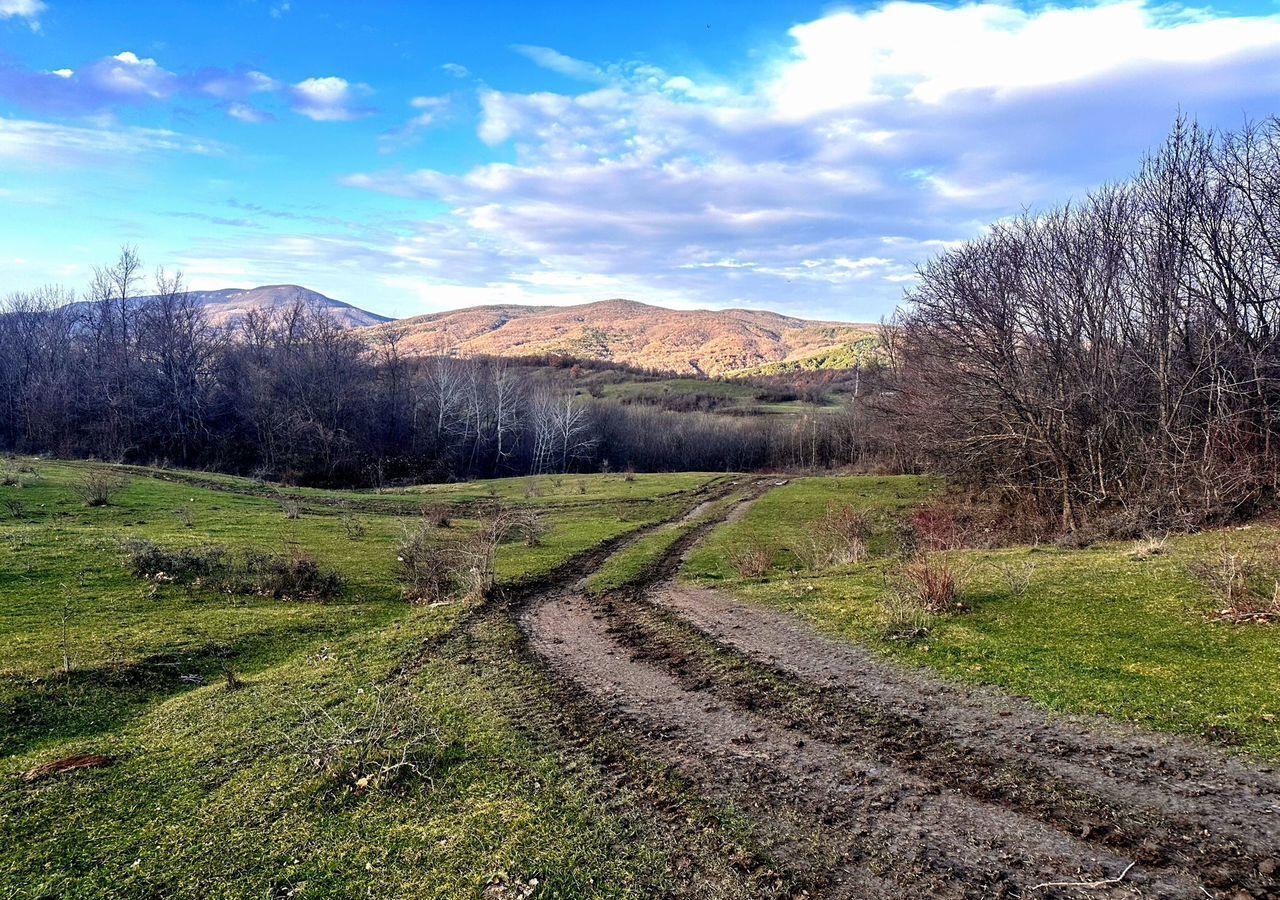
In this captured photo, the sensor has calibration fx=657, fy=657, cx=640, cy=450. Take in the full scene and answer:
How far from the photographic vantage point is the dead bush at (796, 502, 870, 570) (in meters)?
16.8

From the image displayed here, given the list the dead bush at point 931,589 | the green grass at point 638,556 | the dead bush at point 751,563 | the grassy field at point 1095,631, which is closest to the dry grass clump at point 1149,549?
the grassy field at point 1095,631

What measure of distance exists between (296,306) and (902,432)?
202ft

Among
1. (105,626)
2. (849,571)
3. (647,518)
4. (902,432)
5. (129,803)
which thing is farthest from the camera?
(902,432)

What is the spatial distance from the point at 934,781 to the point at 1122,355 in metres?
22.3

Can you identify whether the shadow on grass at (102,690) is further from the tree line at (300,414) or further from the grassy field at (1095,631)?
the tree line at (300,414)

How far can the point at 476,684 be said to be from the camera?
8.20 m

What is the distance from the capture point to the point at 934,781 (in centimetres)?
536

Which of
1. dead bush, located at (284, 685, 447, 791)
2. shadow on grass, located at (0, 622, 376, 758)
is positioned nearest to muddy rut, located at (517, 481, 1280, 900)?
dead bush, located at (284, 685, 447, 791)

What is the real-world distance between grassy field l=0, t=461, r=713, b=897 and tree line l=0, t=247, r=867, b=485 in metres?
39.0

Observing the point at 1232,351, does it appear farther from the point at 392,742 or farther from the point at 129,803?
the point at 129,803

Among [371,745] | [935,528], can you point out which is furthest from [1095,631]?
[935,528]

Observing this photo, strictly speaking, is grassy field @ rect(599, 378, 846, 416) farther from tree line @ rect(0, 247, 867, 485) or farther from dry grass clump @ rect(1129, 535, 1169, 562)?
dry grass clump @ rect(1129, 535, 1169, 562)

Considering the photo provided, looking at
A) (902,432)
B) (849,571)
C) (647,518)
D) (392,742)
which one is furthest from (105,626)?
(902,432)

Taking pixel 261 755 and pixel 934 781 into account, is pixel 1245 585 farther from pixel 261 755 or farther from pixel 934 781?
pixel 261 755
